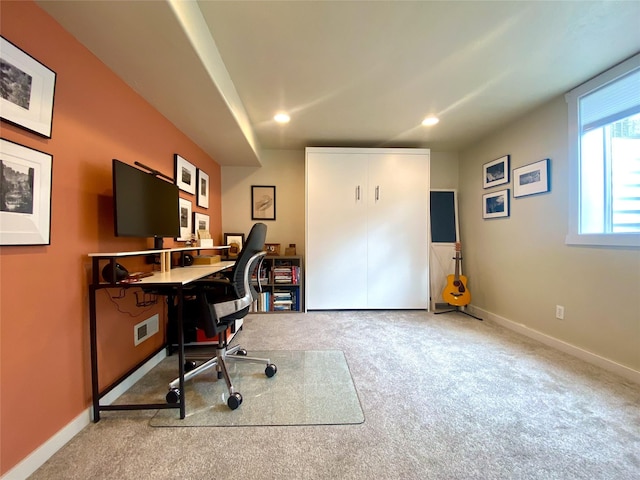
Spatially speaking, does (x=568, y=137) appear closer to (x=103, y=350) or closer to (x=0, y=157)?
(x=0, y=157)

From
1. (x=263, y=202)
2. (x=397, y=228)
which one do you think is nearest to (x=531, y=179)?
(x=397, y=228)

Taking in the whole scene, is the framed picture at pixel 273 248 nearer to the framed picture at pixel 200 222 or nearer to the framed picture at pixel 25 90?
the framed picture at pixel 200 222

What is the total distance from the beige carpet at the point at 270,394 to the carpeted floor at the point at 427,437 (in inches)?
2.2

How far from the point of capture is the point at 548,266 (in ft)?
7.80

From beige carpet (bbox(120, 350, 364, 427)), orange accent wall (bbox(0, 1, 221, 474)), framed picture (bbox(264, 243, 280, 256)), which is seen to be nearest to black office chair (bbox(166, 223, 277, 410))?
beige carpet (bbox(120, 350, 364, 427))

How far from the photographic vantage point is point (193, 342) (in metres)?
2.33

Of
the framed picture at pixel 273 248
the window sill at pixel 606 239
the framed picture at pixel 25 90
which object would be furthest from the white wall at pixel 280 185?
the framed picture at pixel 25 90

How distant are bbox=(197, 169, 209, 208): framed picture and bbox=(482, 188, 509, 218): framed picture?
137 inches

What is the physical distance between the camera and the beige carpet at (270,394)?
139 centimetres

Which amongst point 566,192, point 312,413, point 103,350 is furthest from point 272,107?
point 566,192

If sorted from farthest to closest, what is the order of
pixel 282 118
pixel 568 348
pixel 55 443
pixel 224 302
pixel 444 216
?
pixel 444 216 < pixel 282 118 < pixel 568 348 < pixel 224 302 < pixel 55 443

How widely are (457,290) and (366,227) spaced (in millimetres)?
1431

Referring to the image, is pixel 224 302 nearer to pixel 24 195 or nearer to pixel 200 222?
pixel 24 195

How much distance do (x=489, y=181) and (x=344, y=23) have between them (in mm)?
2622
